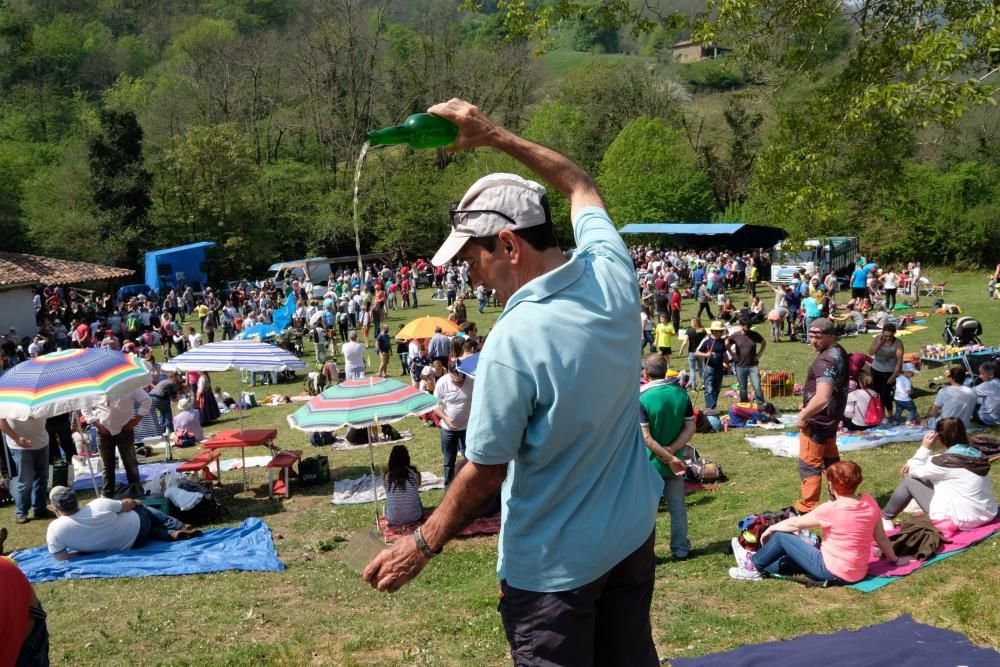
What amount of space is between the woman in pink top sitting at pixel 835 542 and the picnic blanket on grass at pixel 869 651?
1045 millimetres

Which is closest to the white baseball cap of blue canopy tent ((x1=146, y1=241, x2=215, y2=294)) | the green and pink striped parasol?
the green and pink striped parasol

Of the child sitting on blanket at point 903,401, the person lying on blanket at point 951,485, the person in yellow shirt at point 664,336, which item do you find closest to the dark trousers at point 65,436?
the person lying on blanket at point 951,485

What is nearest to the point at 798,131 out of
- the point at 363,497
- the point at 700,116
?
the point at 363,497

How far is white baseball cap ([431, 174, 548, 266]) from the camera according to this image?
7.18 feet

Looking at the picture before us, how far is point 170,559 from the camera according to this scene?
8.44 m

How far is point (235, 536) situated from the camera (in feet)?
30.0

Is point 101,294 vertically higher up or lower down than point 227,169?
lower down

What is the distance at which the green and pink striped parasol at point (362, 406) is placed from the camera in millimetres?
9336


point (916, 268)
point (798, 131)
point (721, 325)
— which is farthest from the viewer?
point (916, 268)

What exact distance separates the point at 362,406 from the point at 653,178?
150 feet

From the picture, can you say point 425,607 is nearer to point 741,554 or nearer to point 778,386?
point 741,554

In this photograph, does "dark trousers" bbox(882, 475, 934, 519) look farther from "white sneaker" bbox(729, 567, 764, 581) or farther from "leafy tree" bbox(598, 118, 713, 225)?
"leafy tree" bbox(598, 118, 713, 225)

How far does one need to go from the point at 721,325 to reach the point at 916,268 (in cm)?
1624

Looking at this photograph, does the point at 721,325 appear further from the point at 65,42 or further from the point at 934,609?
the point at 65,42
